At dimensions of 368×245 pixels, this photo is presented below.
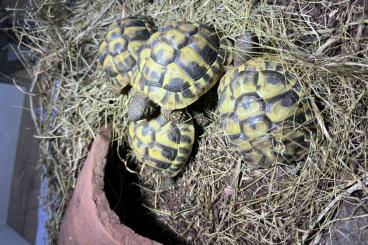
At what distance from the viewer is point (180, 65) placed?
6.17 feet

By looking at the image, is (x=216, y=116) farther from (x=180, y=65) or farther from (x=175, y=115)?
(x=180, y=65)

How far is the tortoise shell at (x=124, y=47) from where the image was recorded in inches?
80.7

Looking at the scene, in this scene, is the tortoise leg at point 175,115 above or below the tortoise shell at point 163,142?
above

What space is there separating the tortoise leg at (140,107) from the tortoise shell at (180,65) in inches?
1.5

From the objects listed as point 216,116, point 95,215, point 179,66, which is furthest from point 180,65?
point 95,215

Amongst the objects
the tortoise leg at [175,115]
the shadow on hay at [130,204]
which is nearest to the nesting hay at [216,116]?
the shadow on hay at [130,204]

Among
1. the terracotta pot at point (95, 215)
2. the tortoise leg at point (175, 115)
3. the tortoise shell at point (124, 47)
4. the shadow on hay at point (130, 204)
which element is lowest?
the shadow on hay at point (130, 204)

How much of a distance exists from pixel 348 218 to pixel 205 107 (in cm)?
83

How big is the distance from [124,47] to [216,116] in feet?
1.85

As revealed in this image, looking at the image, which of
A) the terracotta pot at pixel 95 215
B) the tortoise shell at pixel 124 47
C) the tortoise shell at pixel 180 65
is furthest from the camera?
the tortoise shell at pixel 124 47

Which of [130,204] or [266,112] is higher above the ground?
[266,112]

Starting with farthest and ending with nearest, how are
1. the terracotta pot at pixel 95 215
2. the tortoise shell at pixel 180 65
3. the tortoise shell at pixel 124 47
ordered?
the tortoise shell at pixel 124 47 < the tortoise shell at pixel 180 65 < the terracotta pot at pixel 95 215

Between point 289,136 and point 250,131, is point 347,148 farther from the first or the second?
point 250,131

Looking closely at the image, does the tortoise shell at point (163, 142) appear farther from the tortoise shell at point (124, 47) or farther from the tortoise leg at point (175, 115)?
the tortoise shell at point (124, 47)
